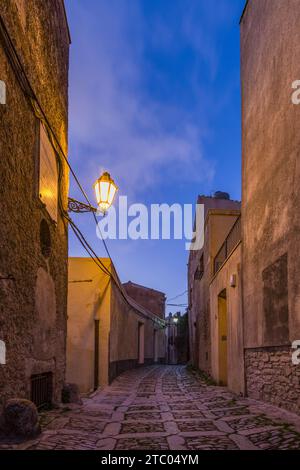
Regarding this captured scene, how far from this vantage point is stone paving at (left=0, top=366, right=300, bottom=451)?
499 centimetres

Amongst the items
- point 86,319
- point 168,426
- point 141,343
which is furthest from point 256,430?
point 141,343

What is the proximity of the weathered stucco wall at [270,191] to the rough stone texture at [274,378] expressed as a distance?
2cm

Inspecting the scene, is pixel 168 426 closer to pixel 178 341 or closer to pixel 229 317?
pixel 229 317

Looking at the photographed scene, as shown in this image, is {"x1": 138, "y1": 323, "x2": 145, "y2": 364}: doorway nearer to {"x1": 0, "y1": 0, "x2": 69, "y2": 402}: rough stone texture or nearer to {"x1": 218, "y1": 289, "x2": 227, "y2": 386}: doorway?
{"x1": 218, "y1": 289, "x2": 227, "y2": 386}: doorway

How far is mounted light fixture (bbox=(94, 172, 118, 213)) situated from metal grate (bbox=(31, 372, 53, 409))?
124 inches

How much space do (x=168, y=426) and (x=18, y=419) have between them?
2.23 metres

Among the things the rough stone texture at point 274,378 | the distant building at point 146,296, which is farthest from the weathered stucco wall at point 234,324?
the distant building at point 146,296

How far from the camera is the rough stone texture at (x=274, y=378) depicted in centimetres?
692

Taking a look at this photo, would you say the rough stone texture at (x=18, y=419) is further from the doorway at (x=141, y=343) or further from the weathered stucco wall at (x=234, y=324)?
the doorway at (x=141, y=343)

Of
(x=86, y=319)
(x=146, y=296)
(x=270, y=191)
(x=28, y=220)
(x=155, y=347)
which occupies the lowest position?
(x=155, y=347)

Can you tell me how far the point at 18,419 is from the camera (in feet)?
16.1
